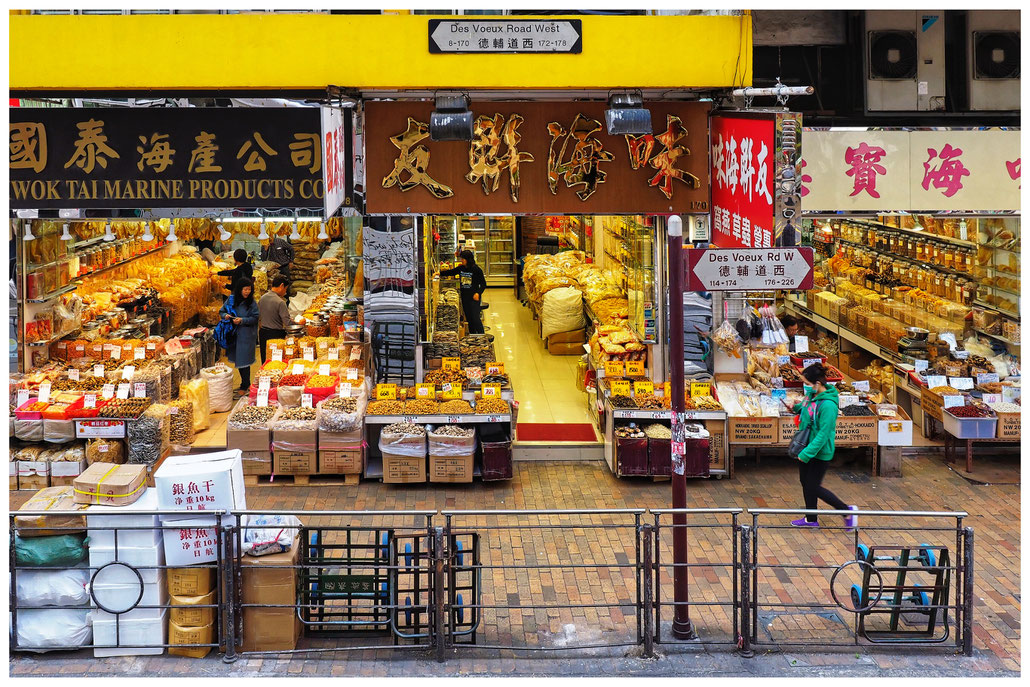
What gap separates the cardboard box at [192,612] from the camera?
768 cm

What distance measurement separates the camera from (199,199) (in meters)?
9.76

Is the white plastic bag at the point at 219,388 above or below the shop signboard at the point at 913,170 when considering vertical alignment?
below

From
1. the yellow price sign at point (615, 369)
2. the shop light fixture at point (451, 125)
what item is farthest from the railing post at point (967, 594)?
the yellow price sign at point (615, 369)

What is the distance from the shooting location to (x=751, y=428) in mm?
12031

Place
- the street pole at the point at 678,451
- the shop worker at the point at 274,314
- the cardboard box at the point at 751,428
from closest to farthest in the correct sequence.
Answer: the street pole at the point at 678,451 → the cardboard box at the point at 751,428 → the shop worker at the point at 274,314

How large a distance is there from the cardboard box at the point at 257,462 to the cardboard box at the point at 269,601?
4059 millimetres

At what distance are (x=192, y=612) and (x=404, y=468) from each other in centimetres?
412

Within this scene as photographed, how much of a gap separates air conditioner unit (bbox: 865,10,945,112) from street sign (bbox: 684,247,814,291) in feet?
15.7

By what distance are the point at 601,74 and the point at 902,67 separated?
3497 mm

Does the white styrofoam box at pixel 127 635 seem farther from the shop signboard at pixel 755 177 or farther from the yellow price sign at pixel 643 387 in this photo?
the yellow price sign at pixel 643 387

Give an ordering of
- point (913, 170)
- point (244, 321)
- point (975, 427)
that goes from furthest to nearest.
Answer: point (244, 321)
point (975, 427)
point (913, 170)

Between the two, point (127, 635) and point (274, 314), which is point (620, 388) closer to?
point (274, 314)

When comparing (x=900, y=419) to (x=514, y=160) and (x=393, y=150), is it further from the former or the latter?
(x=393, y=150)

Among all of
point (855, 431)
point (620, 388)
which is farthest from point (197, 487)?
point (855, 431)
